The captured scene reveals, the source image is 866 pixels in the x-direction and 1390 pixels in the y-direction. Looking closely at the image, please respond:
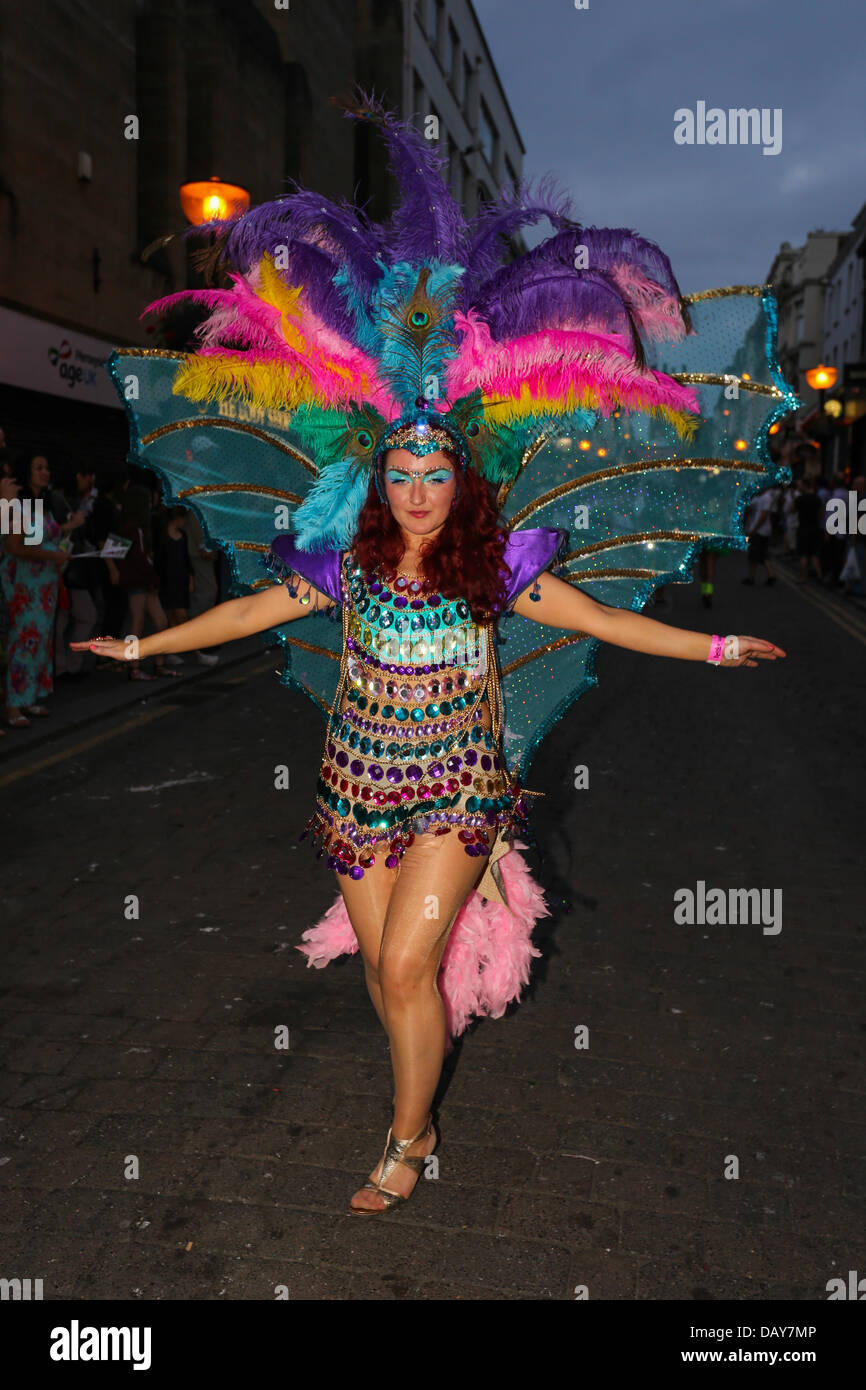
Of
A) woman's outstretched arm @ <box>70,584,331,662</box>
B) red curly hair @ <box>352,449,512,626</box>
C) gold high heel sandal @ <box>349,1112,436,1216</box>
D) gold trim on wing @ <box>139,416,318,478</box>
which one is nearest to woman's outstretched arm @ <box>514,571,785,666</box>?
red curly hair @ <box>352,449,512,626</box>

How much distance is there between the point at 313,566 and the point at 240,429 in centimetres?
67

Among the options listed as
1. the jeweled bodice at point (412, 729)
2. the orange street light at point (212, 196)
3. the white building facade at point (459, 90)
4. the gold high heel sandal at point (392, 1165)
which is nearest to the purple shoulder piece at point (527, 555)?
the jeweled bodice at point (412, 729)

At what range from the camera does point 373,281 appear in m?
3.07

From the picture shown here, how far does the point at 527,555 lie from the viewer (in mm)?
3086

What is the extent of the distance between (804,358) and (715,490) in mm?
75132

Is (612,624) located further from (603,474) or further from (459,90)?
(459,90)

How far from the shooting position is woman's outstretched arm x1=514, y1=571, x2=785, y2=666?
3135 millimetres

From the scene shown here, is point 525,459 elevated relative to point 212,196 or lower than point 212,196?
lower

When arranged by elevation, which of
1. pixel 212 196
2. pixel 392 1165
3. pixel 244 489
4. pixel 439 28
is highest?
pixel 439 28

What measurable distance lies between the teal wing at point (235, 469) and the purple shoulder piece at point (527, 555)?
0.68 meters

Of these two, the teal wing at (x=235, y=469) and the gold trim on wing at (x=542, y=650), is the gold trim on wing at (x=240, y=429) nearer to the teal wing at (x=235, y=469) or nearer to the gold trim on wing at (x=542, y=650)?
the teal wing at (x=235, y=469)

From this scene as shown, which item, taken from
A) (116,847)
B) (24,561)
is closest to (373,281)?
(116,847)

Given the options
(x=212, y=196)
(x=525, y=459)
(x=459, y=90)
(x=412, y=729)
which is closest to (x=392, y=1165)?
(x=412, y=729)
